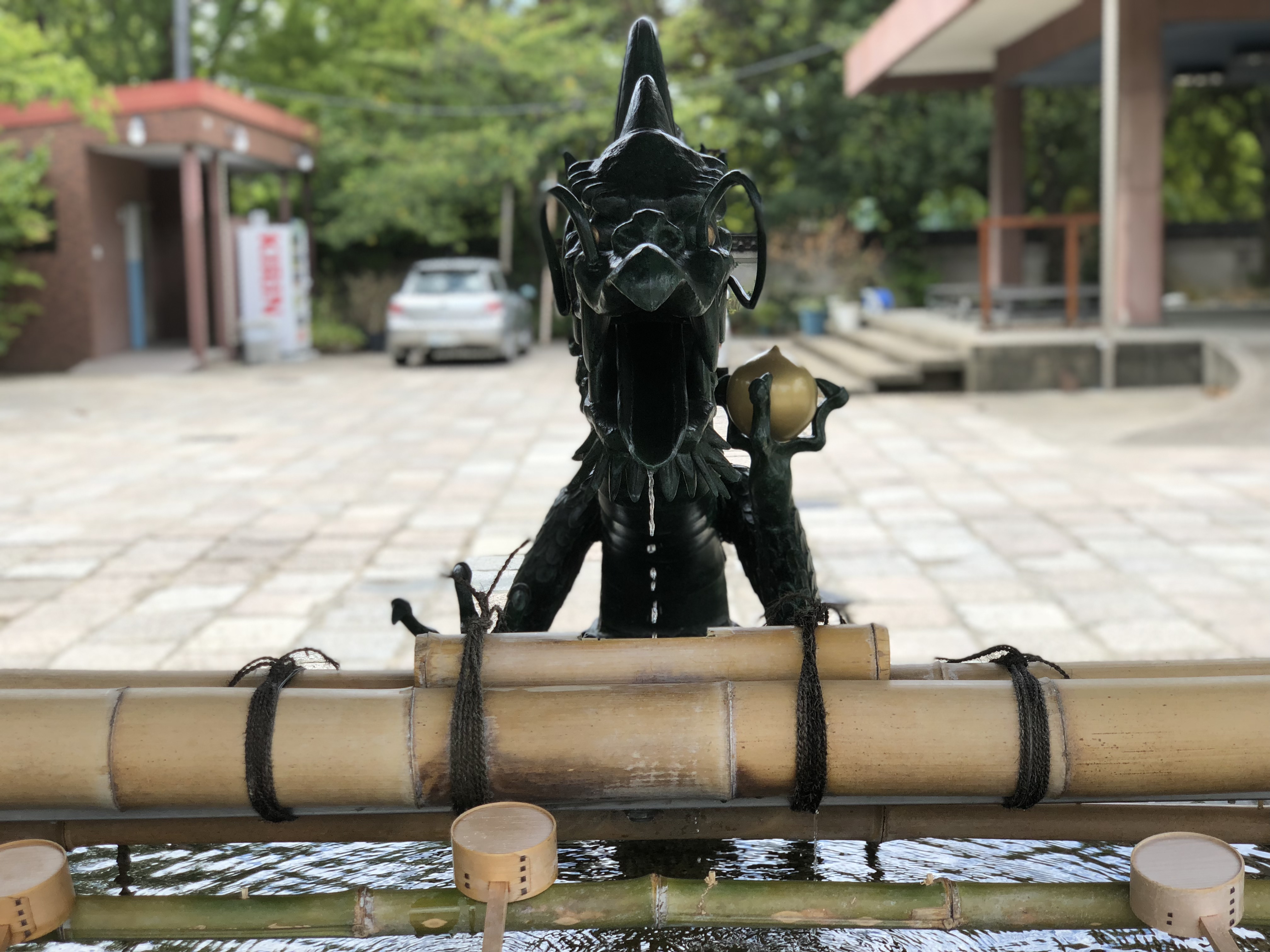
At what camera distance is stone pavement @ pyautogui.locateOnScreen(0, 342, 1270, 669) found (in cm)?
483

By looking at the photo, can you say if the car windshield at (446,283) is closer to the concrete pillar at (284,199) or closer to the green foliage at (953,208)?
the concrete pillar at (284,199)

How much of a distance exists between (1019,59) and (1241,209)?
42.2ft

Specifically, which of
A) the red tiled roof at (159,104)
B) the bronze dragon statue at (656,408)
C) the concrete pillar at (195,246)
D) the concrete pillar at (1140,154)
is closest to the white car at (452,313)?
the concrete pillar at (195,246)

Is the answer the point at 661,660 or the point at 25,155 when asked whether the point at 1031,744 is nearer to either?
the point at 661,660

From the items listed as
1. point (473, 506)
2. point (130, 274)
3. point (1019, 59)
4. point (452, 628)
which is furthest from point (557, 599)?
point (130, 274)

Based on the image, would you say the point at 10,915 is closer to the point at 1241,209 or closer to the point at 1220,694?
the point at 1220,694

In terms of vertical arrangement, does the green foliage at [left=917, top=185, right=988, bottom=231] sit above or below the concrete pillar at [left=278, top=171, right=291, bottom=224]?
above

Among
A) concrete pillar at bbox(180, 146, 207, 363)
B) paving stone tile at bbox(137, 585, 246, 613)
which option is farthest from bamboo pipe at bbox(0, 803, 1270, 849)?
concrete pillar at bbox(180, 146, 207, 363)

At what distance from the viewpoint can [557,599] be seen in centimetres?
255

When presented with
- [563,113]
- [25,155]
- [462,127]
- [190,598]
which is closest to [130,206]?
[25,155]

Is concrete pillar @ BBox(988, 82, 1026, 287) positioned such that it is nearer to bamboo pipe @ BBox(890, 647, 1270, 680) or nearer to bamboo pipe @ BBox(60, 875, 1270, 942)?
bamboo pipe @ BBox(890, 647, 1270, 680)

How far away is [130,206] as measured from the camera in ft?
61.5

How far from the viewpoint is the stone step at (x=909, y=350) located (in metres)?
13.0

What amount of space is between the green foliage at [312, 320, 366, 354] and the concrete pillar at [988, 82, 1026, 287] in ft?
32.5
